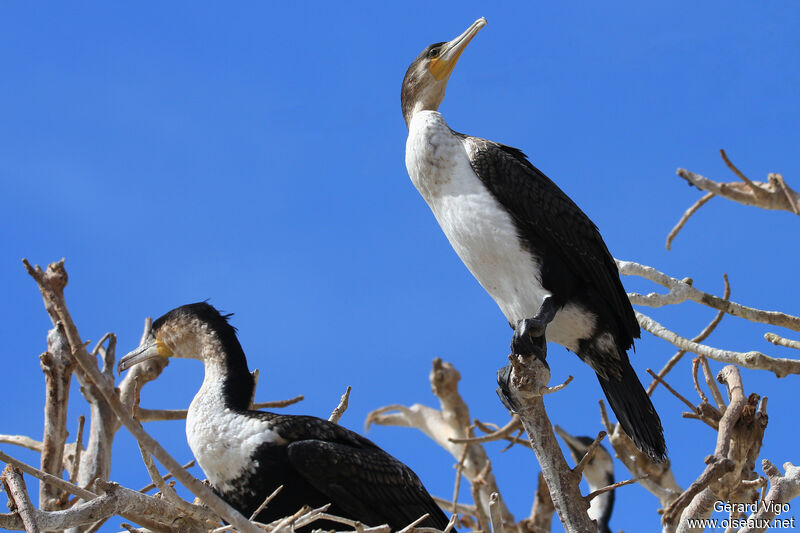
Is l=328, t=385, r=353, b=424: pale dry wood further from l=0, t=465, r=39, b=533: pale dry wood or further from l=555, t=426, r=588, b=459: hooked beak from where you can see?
l=555, t=426, r=588, b=459: hooked beak

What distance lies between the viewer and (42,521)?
3742 millimetres

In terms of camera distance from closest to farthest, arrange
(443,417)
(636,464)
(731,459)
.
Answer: (731,459)
(636,464)
(443,417)

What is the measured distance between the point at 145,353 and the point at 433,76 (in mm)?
2528

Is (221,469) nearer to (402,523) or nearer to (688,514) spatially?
(402,523)

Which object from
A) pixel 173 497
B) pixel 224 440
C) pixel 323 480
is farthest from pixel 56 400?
pixel 173 497

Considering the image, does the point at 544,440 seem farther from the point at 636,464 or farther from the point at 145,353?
the point at 145,353

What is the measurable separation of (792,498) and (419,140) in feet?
8.59

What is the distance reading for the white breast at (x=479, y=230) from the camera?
531cm

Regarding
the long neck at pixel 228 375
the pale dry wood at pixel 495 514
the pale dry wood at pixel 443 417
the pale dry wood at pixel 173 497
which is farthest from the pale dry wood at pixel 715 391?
the pale dry wood at pixel 443 417

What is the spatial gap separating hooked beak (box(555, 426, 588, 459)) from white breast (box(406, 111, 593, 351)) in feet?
16.9

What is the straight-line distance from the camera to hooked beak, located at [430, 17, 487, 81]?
21.0ft

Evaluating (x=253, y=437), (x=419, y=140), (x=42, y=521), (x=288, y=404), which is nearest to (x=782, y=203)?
(x=419, y=140)

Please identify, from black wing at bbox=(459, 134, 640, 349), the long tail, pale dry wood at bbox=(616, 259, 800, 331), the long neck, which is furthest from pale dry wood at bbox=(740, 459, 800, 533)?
the long neck

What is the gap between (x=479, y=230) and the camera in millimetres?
5316
